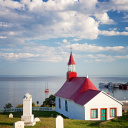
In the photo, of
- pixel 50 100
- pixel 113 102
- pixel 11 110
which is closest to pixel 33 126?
pixel 113 102

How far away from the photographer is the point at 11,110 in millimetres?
33719

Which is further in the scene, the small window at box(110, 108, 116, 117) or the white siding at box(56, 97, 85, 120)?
the small window at box(110, 108, 116, 117)

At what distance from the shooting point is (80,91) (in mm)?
26078

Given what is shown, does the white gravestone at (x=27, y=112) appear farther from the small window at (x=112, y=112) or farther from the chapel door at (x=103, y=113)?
the small window at (x=112, y=112)

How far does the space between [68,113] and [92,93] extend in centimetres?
598

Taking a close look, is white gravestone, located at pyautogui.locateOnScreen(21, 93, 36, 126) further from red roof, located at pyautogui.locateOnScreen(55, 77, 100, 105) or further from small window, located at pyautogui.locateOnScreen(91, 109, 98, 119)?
small window, located at pyautogui.locateOnScreen(91, 109, 98, 119)

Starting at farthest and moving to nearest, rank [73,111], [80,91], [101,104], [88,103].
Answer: [80,91] → [73,111] → [101,104] → [88,103]

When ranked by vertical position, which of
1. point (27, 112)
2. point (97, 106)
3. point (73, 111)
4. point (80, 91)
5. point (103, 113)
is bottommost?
point (73, 111)

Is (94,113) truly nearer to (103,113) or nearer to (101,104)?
(103,113)

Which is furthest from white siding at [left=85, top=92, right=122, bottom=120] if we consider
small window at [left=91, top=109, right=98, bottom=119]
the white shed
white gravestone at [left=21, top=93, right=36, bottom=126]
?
white gravestone at [left=21, top=93, right=36, bottom=126]

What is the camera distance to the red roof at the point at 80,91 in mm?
23441

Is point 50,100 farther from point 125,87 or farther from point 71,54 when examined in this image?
point 125,87

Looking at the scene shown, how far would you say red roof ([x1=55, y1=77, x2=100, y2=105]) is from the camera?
23.4 m

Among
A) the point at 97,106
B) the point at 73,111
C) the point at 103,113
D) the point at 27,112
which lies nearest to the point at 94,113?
the point at 97,106
